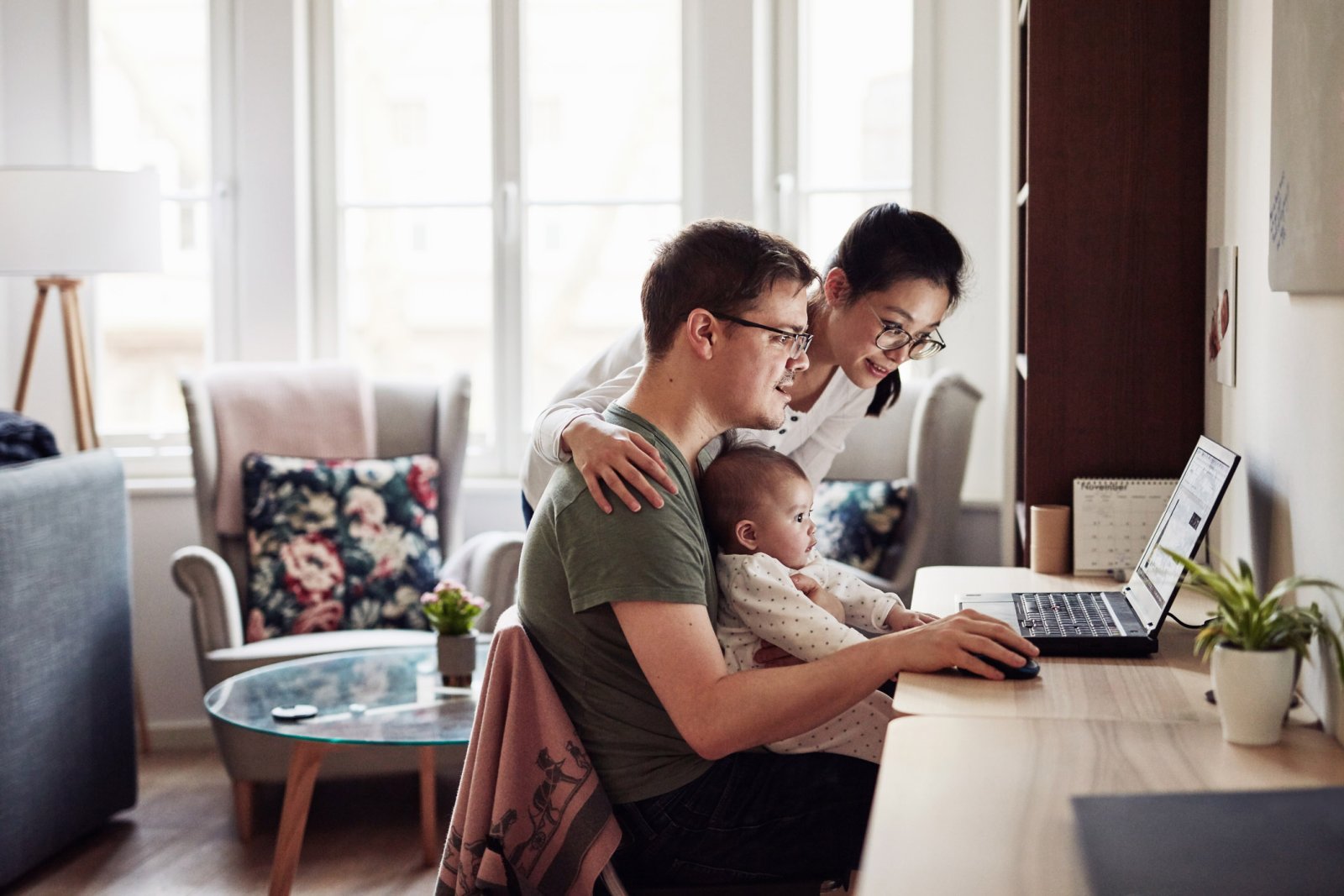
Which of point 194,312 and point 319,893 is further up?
point 194,312

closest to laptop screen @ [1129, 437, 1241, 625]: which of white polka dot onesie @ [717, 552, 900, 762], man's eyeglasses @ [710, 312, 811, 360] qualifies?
white polka dot onesie @ [717, 552, 900, 762]

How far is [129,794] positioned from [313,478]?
903 mm

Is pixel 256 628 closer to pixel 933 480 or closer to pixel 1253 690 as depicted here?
pixel 933 480

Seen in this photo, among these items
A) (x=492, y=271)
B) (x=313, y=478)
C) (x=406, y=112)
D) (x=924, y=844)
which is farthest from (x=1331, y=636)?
(x=406, y=112)

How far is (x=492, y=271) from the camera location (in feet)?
13.8

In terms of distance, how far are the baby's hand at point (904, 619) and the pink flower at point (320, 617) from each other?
2.05m

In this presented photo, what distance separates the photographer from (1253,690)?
1.29m

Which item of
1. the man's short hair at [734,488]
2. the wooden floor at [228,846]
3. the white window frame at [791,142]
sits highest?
the white window frame at [791,142]

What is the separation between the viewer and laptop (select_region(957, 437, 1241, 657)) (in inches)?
66.9

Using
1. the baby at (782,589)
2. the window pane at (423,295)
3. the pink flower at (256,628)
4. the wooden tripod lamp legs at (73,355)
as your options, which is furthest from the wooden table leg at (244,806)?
the baby at (782,589)

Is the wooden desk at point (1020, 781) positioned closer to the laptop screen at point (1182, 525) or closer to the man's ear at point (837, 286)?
the laptop screen at point (1182, 525)

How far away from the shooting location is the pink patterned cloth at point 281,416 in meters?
3.64

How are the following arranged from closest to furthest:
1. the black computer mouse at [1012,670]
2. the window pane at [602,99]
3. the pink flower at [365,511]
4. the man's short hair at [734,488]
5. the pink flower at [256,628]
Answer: the black computer mouse at [1012,670]
the man's short hair at [734,488]
the pink flower at [256,628]
the pink flower at [365,511]
the window pane at [602,99]

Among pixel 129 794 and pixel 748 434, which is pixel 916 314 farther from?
pixel 129 794
